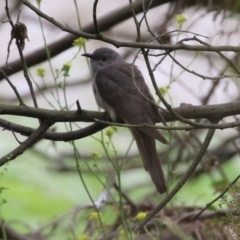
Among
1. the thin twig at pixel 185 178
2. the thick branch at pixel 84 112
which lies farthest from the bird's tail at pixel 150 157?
the thick branch at pixel 84 112

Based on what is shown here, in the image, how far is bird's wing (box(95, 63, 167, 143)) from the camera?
4.16 metres

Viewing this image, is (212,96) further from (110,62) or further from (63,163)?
(63,163)

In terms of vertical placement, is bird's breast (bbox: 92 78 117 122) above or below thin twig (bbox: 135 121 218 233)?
above

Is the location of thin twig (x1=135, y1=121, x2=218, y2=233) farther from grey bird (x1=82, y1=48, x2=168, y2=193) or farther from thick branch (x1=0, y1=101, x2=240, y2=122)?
grey bird (x1=82, y1=48, x2=168, y2=193)

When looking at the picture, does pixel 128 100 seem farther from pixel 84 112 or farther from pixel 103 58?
pixel 84 112

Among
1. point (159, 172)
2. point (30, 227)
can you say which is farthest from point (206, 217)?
point (30, 227)

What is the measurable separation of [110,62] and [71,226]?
1.22m

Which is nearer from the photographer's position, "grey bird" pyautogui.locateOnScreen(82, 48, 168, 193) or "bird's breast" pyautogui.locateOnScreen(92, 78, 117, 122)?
"grey bird" pyautogui.locateOnScreen(82, 48, 168, 193)

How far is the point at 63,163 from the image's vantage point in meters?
5.98

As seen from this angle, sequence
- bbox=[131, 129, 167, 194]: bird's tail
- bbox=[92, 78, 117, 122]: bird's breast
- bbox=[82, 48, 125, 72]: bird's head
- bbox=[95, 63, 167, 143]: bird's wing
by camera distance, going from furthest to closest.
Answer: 1. bbox=[82, 48, 125, 72]: bird's head
2. bbox=[92, 78, 117, 122]: bird's breast
3. bbox=[95, 63, 167, 143]: bird's wing
4. bbox=[131, 129, 167, 194]: bird's tail

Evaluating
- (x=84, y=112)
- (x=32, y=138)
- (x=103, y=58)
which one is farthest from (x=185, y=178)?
(x=103, y=58)

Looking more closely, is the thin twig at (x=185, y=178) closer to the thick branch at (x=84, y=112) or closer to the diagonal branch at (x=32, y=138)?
the thick branch at (x=84, y=112)

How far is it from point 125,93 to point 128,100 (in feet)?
0.28

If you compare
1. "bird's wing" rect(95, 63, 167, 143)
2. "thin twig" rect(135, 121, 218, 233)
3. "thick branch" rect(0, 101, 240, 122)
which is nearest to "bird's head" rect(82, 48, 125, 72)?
"bird's wing" rect(95, 63, 167, 143)
